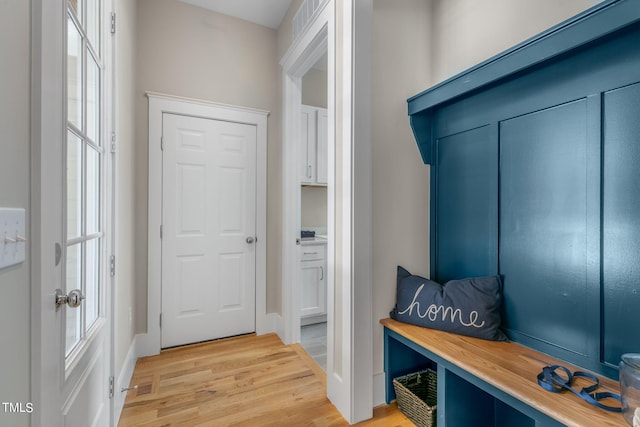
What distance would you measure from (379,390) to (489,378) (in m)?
0.79

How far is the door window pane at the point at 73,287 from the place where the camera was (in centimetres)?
102

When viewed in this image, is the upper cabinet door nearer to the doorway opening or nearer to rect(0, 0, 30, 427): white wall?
the doorway opening

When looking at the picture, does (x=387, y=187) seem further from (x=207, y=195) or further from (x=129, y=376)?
(x=129, y=376)

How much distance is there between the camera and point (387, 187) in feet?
5.82

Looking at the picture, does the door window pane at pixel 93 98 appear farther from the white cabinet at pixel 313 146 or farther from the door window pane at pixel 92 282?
the white cabinet at pixel 313 146

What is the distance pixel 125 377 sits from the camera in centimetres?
187

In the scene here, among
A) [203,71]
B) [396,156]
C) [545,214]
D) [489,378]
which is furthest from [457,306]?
[203,71]

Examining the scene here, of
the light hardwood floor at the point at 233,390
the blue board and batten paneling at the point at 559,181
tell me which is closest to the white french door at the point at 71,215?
the light hardwood floor at the point at 233,390

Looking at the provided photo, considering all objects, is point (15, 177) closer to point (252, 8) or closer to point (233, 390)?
point (233, 390)

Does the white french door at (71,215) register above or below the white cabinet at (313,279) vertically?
above

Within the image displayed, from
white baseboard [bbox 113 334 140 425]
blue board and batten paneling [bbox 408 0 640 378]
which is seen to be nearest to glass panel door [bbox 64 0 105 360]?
white baseboard [bbox 113 334 140 425]

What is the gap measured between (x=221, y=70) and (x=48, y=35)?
2134mm

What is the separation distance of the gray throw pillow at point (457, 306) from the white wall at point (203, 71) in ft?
4.87

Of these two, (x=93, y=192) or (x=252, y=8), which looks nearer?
(x=93, y=192)
